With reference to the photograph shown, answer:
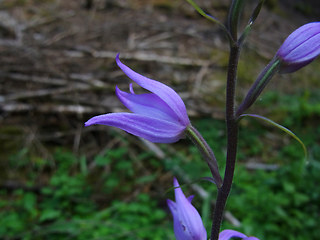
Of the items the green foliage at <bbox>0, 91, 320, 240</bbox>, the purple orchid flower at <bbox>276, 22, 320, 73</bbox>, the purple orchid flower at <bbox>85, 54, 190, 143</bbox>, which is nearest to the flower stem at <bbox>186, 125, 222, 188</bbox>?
the purple orchid flower at <bbox>85, 54, 190, 143</bbox>

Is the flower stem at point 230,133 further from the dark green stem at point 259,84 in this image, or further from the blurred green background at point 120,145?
the blurred green background at point 120,145

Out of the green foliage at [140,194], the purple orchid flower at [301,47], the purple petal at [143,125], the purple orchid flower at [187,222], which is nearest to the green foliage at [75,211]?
the green foliage at [140,194]

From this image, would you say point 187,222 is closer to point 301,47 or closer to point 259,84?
point 259,84

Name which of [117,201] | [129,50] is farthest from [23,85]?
[117,201]

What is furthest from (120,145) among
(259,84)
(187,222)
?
(259,84)

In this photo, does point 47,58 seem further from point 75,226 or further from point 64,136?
point 75,226
